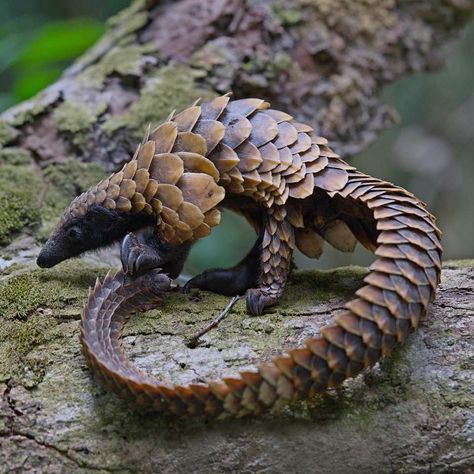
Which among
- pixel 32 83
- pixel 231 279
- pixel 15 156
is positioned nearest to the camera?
pixel 231 279

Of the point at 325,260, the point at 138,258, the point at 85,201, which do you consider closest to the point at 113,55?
the point at 85,201

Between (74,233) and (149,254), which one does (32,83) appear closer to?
(74,233)

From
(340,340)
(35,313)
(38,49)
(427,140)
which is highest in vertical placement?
(38,49)

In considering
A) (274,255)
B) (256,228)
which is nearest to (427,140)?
(256,228)

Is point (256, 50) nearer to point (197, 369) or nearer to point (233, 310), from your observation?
point (233, 310)

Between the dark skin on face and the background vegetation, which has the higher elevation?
the dark skin on face

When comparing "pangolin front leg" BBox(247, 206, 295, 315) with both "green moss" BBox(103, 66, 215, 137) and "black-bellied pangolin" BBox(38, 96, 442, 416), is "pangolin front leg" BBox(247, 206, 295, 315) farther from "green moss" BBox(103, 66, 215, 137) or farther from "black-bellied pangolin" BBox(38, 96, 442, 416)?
"green moss" BBox(103, 66, 215, 137)

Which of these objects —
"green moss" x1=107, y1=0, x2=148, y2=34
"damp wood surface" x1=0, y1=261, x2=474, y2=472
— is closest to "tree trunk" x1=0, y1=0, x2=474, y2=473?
"damp wood surface" x1=0, y1=261, x2=474, y2=472
